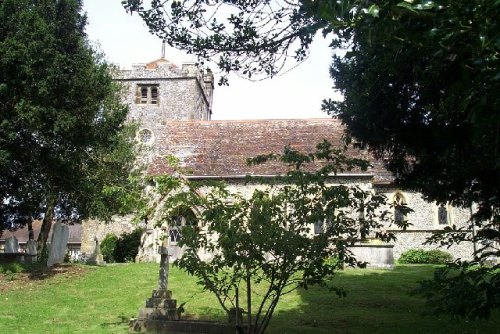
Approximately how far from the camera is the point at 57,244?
18297 millimetres

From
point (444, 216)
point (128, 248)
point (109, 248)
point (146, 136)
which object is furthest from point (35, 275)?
point (146, 136)

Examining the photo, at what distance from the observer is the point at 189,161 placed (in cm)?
2312

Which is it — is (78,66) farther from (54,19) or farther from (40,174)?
(40,174)

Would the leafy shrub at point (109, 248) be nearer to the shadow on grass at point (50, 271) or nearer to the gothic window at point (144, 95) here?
the shadow on grass at point (50, 271)

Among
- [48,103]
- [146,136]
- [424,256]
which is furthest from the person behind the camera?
[146,136]

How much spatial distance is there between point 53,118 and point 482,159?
43.4ft

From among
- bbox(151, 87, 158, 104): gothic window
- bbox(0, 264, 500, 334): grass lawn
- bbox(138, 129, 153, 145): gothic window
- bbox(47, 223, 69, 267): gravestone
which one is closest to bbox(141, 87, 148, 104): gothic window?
bbox(151, 87, 158, 104): gothic window

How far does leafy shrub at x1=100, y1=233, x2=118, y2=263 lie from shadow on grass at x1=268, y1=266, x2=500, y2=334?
14420 mm

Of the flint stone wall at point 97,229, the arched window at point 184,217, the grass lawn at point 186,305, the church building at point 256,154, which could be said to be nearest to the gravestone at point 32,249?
the grass lawn at point 186,305

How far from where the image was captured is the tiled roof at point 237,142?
2259 cm

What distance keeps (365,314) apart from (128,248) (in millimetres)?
16287

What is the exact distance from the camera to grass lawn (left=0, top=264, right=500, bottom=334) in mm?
9484

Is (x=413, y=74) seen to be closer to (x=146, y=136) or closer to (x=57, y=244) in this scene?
(x=57, y=244)

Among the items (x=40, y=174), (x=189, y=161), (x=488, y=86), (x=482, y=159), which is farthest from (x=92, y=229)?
(x=488, y=86)
